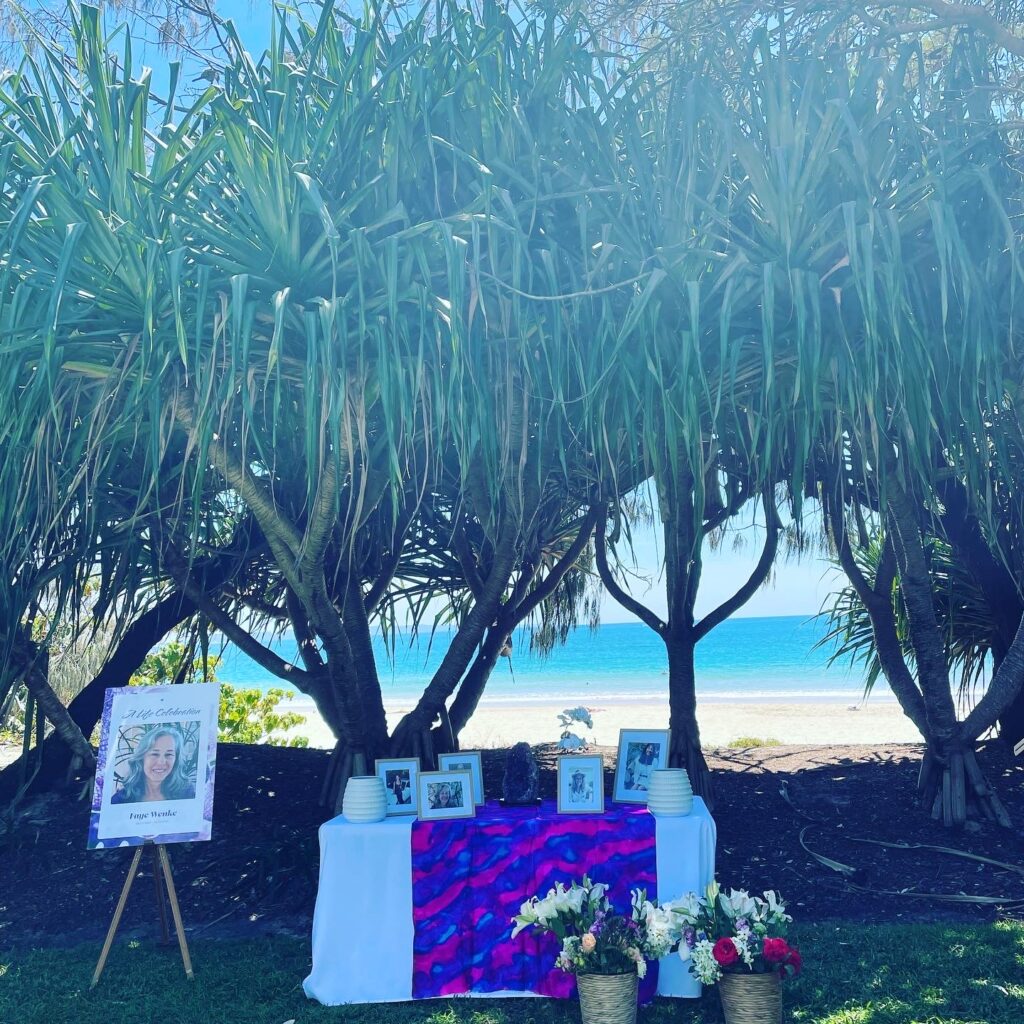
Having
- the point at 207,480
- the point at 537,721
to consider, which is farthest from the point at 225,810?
the point at 537,721

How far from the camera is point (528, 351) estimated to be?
3.49 m

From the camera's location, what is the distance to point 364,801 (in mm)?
3332

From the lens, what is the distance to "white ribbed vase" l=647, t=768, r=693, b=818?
3252mm

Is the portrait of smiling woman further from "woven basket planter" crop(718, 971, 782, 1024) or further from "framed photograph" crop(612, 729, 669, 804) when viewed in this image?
"woven basket planter" crop(718, 971, 782, 1024)

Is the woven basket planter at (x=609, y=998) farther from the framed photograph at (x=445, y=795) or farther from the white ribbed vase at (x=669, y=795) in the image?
the framed photograph at (x=445, y=795)

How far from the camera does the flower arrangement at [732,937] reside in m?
2.70

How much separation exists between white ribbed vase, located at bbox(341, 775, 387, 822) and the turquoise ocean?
19244 millimetres

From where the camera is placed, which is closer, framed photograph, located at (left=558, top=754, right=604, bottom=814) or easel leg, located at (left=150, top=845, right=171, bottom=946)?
framed photograph, located at (left=558, top=754, right=604, bottom=814)

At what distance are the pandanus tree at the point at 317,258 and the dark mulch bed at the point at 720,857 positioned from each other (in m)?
1.43

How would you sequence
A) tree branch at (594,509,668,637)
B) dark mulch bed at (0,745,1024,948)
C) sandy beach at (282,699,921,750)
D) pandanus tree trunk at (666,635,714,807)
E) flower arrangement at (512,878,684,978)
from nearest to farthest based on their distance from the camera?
1. flower arrangement at (512,878,684,978)
2. dark mulch bed at (0,745,1024,948)
3. pandanus tree trunk at (666,635,714,807)
4. tree branch at (594,509,668,637)
5. sandy beach at (282,699,921,750)

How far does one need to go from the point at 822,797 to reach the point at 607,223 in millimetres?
3481

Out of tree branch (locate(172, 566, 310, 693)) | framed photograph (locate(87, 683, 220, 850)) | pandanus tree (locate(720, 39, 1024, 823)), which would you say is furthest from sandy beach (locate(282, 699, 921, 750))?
pandanus tree (locate(720, 39, 1024, 823))

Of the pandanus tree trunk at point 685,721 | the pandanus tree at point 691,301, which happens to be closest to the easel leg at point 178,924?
the pandanus tree at point 691,301

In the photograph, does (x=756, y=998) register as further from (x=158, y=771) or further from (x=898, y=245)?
(x=898, y=245)
